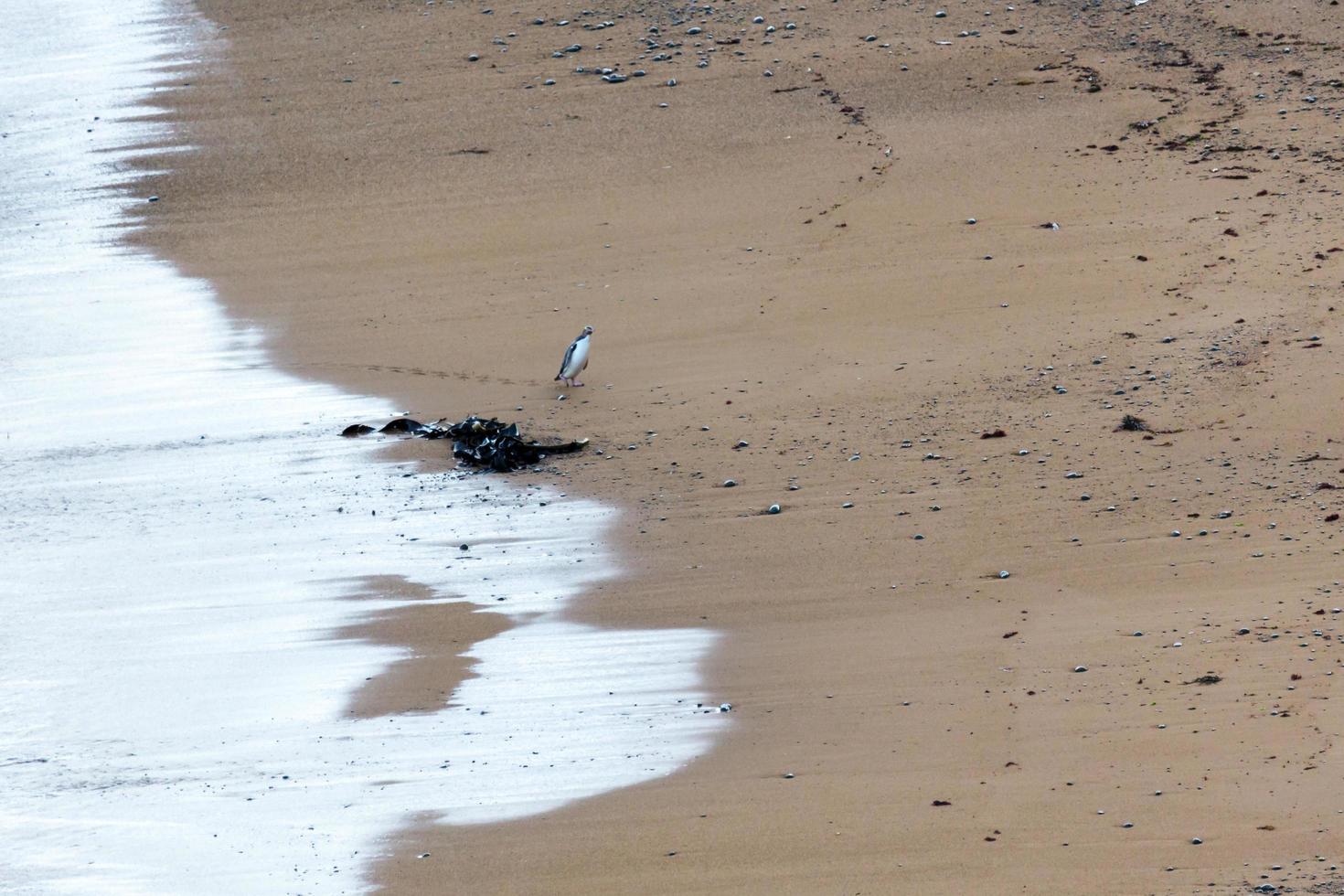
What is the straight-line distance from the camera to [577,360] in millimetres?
10766

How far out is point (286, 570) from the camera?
29.6 feet

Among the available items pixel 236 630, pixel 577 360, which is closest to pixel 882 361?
pixel 577 360

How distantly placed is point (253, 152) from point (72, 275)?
2285 millimetres

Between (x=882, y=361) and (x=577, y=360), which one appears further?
(x=882, y=361)

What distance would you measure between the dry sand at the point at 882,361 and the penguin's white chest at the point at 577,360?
0.54ft

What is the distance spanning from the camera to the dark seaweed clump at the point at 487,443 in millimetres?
9977

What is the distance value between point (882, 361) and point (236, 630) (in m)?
4.45

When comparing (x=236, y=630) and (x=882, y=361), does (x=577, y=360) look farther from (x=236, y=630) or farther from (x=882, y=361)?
(x=236, y=630)

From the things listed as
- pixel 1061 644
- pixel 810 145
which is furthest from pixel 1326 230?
pixel 1061 644

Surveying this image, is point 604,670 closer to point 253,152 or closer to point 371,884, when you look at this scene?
point 371,884

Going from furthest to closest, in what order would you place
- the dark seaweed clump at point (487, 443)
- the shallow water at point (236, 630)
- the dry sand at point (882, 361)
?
1. the dark seaweed clump at point (487, 443)
2. the shallow water at point (236, 630)
3. the dry sand at point (882, 361)

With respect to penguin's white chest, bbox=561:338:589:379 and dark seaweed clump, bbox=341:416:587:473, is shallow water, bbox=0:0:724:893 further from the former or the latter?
penguin's white chest, bbox=561:338:589:379

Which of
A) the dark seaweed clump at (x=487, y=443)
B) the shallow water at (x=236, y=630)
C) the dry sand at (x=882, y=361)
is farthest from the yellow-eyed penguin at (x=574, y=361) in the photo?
the shallow water at (x=236, y=630)

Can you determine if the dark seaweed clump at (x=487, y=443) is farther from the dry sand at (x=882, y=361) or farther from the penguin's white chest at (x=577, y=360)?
the penguin's white chest at (x=577, y=360)
